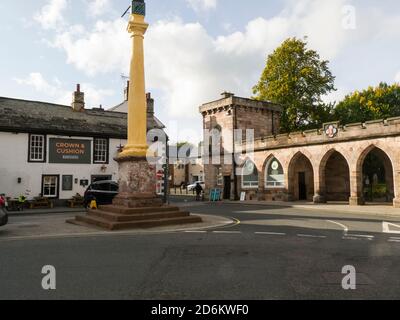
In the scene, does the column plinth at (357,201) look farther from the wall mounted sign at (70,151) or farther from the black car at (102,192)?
the wall mounted sign at (70,151)

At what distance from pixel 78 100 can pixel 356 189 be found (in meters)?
24.1

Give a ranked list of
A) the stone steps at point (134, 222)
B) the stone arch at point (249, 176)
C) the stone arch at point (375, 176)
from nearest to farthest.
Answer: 1. the stone steps at point (134, 222)
2. the stone arch at point (375, 176)
3. the stone arch at point (249, 176)

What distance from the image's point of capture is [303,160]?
1192 inches

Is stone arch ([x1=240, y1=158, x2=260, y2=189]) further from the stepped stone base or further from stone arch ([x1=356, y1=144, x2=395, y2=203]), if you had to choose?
the stepped stone base

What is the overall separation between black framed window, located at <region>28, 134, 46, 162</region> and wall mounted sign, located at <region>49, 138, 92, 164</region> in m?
0.49

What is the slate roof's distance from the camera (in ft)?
80.8

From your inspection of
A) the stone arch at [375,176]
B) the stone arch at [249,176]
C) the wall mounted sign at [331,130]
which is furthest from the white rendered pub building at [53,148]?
the stone arch at [375,176]

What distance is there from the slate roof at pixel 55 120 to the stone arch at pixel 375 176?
19.1 m

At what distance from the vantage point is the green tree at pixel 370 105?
37.0 meters

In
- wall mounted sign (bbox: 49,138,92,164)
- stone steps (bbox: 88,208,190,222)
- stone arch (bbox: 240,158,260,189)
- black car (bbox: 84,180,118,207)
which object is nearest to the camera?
stone steps (bbox: 88,208,190,222)

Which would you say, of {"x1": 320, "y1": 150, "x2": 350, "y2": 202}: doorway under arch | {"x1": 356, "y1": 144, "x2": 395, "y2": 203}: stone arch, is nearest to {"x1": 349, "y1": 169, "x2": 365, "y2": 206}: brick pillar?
{"x1": 356, "y1": 144, "x2": 395, "y2": 203}: stone arch

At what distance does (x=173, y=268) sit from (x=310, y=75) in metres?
33.4

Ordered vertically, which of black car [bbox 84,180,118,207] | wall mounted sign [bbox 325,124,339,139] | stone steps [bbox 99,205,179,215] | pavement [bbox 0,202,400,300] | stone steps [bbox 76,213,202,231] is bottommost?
pavement [bbox 0,202,400,300]
